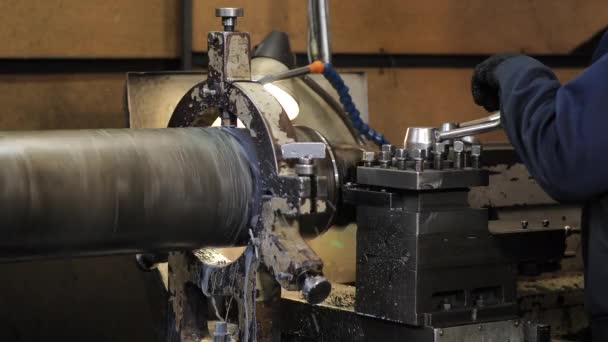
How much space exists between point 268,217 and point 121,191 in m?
0.19

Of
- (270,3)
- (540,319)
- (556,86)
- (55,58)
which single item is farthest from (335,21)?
(556,86)

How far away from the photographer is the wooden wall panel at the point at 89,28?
78.5 inches

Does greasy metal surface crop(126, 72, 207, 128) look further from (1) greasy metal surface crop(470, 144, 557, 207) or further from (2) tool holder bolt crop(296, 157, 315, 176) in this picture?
(2) tool holder bolt crop(296, 157, 315, 176)

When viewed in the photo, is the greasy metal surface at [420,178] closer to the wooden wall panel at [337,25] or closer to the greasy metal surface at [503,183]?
the greasy metal surface at [503,183]

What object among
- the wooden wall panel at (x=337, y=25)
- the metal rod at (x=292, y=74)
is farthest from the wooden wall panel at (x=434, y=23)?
the metal rod at (x=292, y=74)

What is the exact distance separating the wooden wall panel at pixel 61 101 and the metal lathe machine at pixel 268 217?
582 mm

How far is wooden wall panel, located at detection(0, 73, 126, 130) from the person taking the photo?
2006mm

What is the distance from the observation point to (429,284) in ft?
4.49

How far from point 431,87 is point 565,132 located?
128 centimetres

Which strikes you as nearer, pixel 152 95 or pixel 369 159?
pixel 369 159

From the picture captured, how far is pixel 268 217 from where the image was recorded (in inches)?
52.3

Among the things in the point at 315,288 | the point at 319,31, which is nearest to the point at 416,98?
the point at 319,31

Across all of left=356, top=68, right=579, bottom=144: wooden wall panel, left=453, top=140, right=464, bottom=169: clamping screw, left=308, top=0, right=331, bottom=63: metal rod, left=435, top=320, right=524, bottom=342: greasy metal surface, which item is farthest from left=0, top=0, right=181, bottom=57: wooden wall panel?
left=435, top=320, right=524, bottom=342: greasy metal surface

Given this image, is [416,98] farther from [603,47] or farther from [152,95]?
[603,47]
